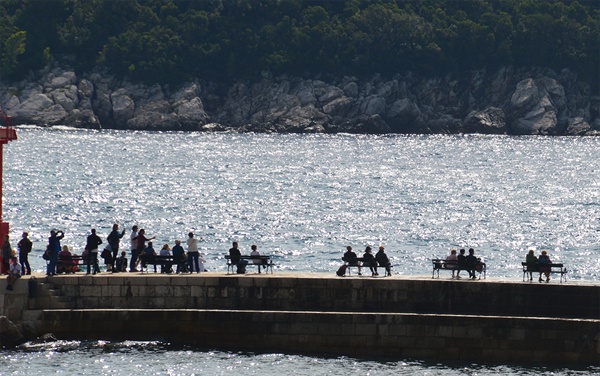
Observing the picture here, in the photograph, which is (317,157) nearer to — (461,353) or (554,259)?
(554,259)

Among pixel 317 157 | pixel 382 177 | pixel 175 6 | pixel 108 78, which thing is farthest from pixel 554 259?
pixel 175 6

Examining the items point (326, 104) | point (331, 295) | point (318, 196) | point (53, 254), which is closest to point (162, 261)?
point (53, 254)

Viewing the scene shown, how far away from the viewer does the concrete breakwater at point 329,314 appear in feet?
116

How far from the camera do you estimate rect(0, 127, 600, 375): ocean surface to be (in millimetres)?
35250

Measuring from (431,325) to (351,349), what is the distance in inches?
80.0

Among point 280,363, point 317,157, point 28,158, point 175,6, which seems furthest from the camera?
point 175,6

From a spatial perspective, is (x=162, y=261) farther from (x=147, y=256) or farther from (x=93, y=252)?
(x=93, y=252)

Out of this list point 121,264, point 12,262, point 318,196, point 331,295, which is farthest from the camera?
point 318,196

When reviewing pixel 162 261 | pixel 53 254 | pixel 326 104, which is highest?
pixel 326 104

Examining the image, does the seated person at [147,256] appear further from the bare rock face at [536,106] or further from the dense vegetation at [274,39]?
the dense vegetation at [274,39]

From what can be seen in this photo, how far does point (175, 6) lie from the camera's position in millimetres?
189000

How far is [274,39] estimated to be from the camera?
184125 mm

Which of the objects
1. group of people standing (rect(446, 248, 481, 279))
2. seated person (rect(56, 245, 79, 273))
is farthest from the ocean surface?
group of people standing (rect(446, 248, 481, 279))

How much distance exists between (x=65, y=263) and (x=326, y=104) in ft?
447
